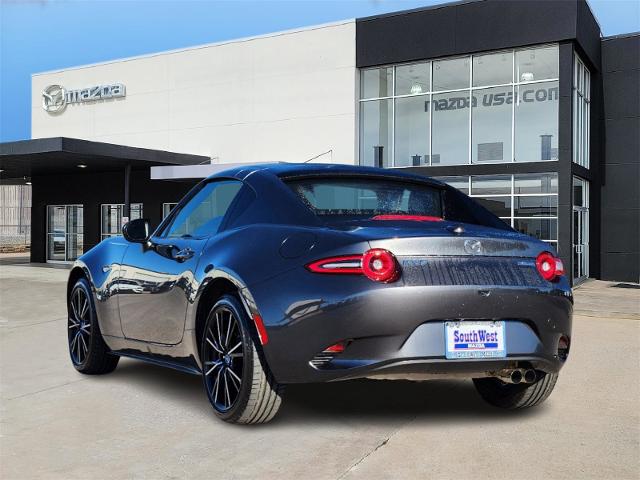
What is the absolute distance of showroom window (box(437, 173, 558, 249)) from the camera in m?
20.3

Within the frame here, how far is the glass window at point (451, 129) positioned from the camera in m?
21.8

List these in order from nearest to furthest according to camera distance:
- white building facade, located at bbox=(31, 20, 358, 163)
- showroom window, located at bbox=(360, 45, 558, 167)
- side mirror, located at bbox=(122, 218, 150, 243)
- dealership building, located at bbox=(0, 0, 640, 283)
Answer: side mirror, located at bbox=(122, 218, 150, 243)
dealership building, located at bbox=(0, 0, 640, 283)
showroom window, located at bbox=(360, 45, 558, 167)
white building facade, located at bbox=(31, 20, 358, 163)

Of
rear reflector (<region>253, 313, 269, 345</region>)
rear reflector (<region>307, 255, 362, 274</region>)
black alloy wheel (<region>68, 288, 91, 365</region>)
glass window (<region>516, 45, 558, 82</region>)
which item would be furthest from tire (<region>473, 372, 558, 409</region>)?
glass window (<region>516, 45, 558, 82</region>)

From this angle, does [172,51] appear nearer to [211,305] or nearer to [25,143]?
[25,143]

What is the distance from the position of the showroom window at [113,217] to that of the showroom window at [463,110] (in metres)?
10.2

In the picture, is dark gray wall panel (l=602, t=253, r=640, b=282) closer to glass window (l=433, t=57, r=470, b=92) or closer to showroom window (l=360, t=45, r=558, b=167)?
showroom window (l=360, t=45, r=558, b=167)

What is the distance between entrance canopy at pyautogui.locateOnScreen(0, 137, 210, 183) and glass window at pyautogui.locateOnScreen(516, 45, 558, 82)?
11.1 metres

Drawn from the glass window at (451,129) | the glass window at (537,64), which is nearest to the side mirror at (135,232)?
the glass window at (537,64)

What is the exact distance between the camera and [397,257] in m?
4.00

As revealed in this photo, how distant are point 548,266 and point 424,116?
18.7 m

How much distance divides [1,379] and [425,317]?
12.6ft

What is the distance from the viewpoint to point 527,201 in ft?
67.4

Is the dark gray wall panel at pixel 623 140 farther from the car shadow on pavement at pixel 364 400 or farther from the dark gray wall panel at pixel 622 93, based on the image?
the car shadow on pavement at pixel 364 400

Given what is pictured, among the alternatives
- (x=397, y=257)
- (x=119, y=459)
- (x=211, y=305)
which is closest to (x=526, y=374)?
(x=397, y=257)
